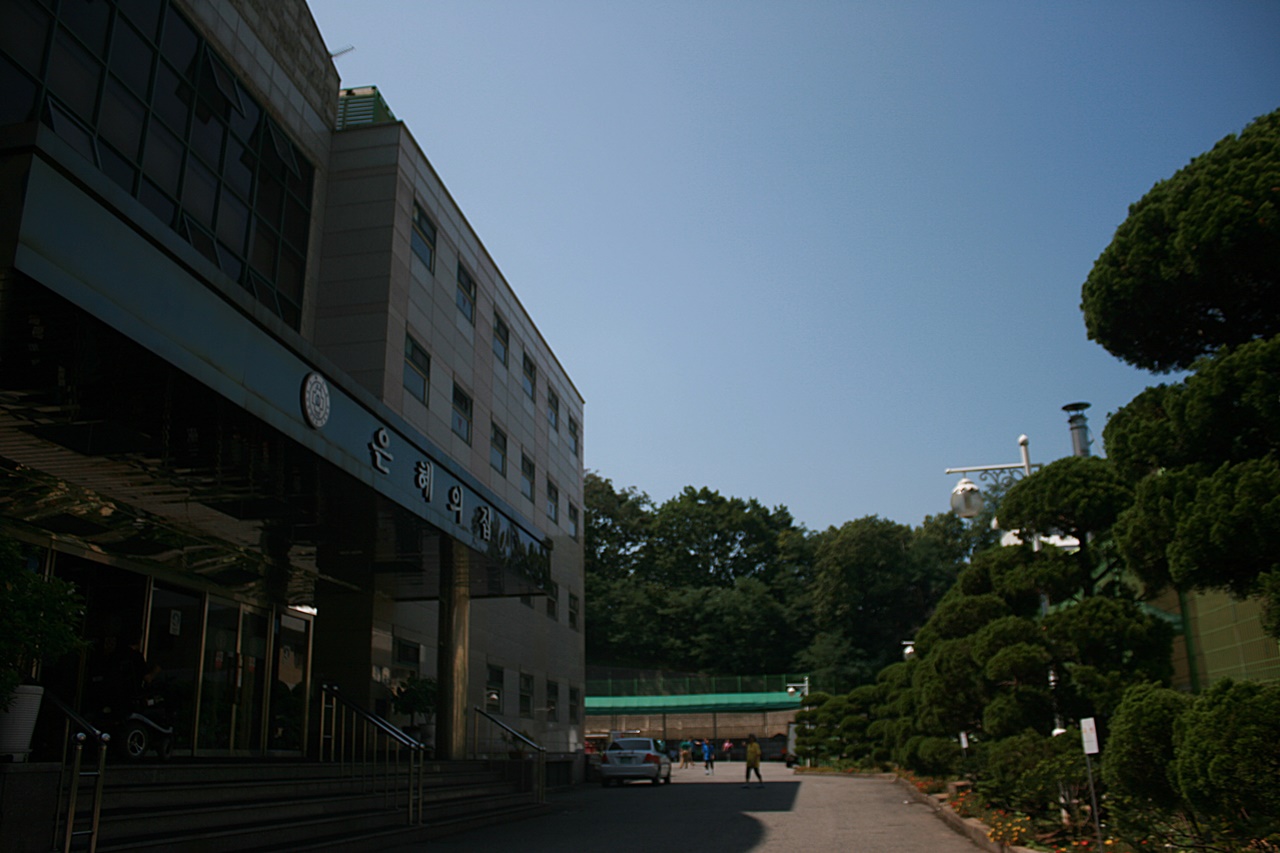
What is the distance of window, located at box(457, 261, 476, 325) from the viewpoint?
77.2 ft

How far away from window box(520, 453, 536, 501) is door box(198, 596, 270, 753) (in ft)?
42.1

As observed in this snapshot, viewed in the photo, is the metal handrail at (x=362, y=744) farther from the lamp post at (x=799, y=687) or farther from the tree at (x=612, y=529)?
the tree at (x=612, y=529)

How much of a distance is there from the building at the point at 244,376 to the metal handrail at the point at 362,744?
428 mm

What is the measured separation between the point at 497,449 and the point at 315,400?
1522cm

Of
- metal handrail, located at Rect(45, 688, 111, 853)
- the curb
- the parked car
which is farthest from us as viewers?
the parked car

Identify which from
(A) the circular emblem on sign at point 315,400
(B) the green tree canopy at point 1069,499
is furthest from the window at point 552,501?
(A) the circular emblem on sign at point 315,400

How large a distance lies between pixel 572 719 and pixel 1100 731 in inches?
881

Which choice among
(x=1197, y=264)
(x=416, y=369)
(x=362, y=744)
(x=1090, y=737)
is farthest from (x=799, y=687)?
(x=1197, y=264)

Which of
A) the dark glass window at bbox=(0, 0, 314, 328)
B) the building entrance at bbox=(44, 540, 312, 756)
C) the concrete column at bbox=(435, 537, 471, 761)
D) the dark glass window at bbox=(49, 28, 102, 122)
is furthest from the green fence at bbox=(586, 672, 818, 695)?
the dark glass window at bbox=(49, 28, 102, 122)

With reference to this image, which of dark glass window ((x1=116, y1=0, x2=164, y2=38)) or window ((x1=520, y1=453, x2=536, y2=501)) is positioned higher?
dark glass window ((x1=116, y1=0, x2=164, y2=38))

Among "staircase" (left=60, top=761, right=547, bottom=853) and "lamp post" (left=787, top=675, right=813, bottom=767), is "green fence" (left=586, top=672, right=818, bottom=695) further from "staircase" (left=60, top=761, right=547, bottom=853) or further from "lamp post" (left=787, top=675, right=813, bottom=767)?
"staircase" (left=60, top=761, right=547, bottom=853)

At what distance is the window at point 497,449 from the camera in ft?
84.2

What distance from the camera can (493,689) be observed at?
2470 centimetres

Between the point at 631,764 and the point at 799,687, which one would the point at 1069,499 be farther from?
the point at 799,687
